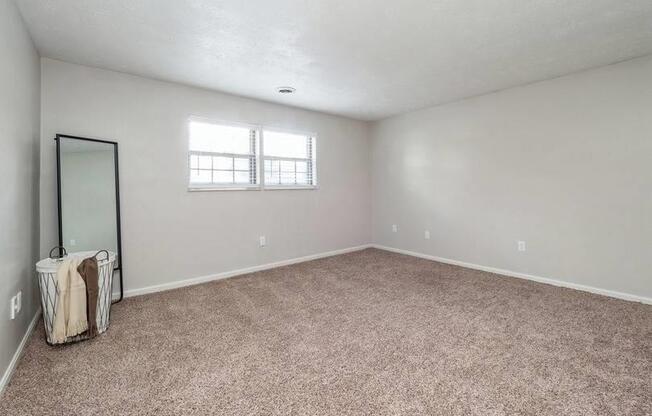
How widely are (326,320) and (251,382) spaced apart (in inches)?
37.8

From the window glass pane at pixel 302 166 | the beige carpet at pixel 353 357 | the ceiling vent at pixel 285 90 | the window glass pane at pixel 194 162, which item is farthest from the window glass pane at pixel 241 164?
the beige carpet at pixel 353 357

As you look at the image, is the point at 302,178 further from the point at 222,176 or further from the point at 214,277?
the point at 214,277

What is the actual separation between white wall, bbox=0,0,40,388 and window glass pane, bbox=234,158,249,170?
1963 mm

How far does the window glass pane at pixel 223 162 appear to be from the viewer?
3.95m

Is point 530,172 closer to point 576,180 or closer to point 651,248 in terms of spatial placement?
point 576,180

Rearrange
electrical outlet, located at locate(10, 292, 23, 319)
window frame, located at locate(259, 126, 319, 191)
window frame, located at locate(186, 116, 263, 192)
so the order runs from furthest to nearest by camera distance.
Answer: window frame, located at locate(259, 126, 319, 191)
window frame, located at locate(186, 116, 263, 192)
electrical outlet, located at locate(10, 292, 23, 319)

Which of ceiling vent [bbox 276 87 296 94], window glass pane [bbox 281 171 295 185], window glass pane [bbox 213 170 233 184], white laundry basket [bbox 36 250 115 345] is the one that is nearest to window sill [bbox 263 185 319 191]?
window glass pane [bbox 281 171 295 185]

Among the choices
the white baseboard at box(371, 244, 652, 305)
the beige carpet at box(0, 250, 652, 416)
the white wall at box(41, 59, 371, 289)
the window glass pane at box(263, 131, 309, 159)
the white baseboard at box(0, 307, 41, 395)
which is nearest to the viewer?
the beige carpet at box(0, 250, 652, 416)

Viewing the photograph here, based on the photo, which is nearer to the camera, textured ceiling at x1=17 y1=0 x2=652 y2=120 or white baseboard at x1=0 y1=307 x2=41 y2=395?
white baseboard at x1=0 y1=307 x2=41 y2=395

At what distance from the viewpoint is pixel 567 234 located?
3467 mm

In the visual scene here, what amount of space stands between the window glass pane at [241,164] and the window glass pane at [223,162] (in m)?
0.07

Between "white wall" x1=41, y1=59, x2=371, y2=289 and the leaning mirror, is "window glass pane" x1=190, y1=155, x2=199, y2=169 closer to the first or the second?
Result: "white wall" x1=41, y1=59, x2=371, y2=289

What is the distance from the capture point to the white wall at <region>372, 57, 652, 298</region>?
9.96 feet

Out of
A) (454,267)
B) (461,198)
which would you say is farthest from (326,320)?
(461,198)
